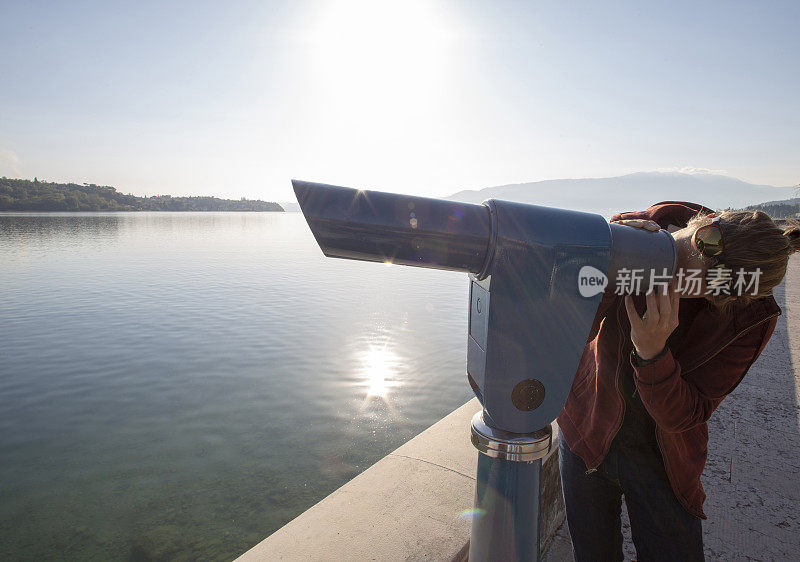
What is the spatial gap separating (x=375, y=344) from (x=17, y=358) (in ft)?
23.8

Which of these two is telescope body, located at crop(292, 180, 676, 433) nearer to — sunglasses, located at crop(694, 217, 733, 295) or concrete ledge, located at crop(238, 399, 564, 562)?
sunglasses, located at crop(694, 217, 733, 295)

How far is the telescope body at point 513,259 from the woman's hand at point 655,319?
59 mm

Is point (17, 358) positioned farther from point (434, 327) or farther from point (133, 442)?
point (434, 327)

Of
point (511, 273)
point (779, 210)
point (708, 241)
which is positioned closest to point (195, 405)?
point (511, 273)

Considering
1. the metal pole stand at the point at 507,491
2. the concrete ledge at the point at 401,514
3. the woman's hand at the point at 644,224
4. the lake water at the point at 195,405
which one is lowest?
the lake water at the point at 195,405

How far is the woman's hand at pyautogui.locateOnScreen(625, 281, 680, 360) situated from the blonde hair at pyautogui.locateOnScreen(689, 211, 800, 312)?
0.14 metres

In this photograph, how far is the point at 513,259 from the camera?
78 centimetres

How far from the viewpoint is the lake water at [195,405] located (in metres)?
4.50

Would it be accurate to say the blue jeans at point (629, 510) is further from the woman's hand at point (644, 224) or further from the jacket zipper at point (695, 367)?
the woman's hand at point (644, 224)

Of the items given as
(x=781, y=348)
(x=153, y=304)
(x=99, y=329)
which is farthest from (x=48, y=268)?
(x=781, y=348)

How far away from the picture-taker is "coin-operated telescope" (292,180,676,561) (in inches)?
29.7

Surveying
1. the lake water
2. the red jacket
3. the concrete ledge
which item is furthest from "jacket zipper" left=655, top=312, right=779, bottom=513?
the lake water

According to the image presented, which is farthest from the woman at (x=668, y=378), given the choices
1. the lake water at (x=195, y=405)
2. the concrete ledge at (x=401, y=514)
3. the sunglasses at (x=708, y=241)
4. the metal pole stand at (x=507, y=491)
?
the lake water at (x=195, y=405)

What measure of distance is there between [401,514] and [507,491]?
48.4 inches
